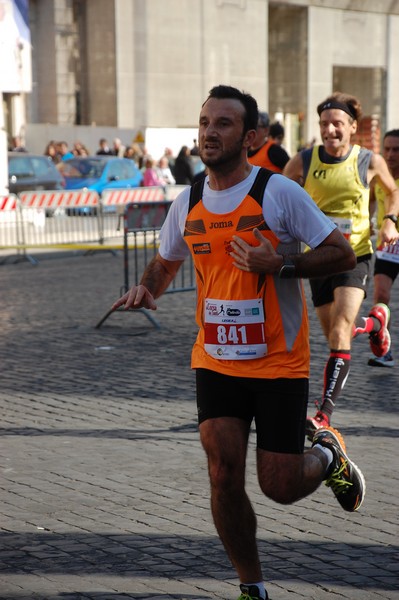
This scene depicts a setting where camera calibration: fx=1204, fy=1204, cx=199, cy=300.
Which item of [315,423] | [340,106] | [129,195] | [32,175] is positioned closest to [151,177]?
[32,175]

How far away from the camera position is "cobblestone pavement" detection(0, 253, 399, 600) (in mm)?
4602

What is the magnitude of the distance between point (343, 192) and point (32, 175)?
21154 millimetres

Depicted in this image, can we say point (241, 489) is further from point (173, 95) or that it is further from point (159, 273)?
point (173, 95)

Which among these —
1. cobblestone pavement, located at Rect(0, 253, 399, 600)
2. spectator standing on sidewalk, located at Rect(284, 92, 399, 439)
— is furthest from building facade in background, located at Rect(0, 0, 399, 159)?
spectator standing on sidewalk, located at Rect(284, 92, 399, 439)

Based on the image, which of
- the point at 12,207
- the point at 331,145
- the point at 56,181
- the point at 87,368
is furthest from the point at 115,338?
the point at 56,181

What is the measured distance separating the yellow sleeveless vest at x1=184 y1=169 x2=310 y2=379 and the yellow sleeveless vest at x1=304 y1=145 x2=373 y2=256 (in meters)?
2.97

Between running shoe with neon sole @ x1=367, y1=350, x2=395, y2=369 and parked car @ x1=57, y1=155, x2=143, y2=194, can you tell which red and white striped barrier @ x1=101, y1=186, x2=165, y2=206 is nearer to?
parked car @ x1=57, y1=155, x2=143, y2=194

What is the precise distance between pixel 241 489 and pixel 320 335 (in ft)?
23.4

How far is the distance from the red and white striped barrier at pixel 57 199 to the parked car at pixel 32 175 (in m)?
6.28

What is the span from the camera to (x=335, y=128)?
711 centimetres

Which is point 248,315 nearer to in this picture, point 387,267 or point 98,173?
point 387,267

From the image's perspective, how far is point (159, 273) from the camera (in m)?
4.71

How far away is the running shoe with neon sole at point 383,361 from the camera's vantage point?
946cm

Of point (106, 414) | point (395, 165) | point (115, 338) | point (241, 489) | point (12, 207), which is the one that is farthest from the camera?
point (12, 207)
